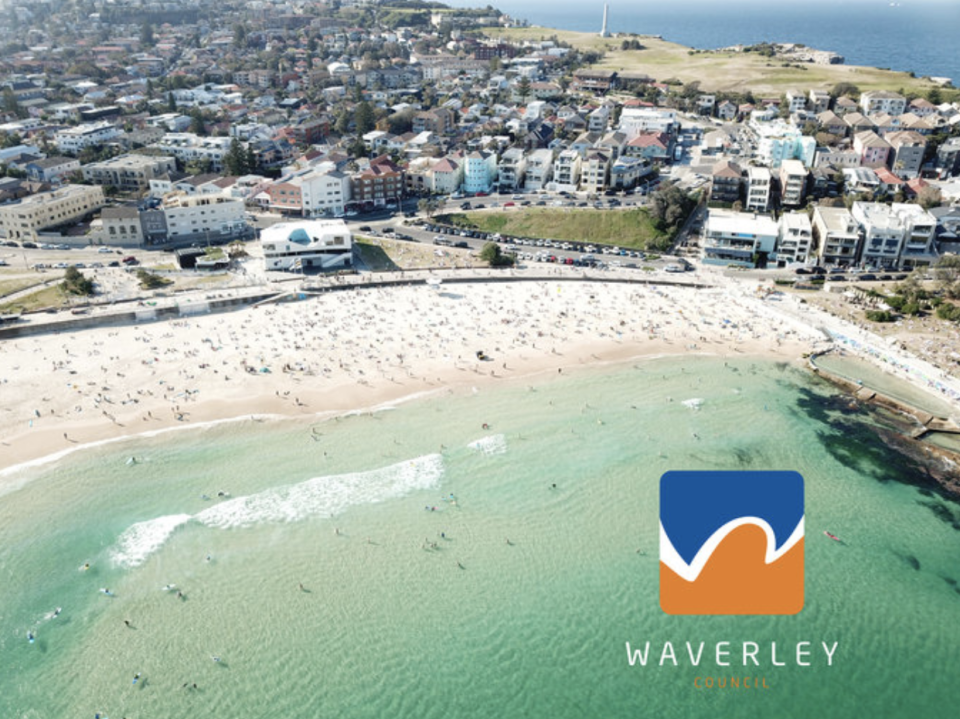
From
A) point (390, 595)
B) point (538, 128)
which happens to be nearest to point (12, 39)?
point (538, 128)

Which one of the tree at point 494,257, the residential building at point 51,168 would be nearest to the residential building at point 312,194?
the tree at point 494,257

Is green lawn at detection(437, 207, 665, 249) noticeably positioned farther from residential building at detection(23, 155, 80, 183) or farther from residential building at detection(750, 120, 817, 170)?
residential building at detection(23, 155, 80, 183)

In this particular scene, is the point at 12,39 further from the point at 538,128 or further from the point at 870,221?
the point at 870,221

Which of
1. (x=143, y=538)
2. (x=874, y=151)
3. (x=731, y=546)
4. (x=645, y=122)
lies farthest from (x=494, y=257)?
(x=874, y=151)

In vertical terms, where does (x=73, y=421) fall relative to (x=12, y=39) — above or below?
below

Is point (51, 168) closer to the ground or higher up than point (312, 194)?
closer to the ground

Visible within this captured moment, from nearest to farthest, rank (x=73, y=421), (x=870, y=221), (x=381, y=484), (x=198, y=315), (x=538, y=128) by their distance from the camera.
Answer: (x=381, y=484) → (x=73, y=421) → (x=198, y=315) → (x=870, y=221) → (x=538, y=128)

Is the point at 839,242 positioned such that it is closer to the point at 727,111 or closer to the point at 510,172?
the point at 510,172
